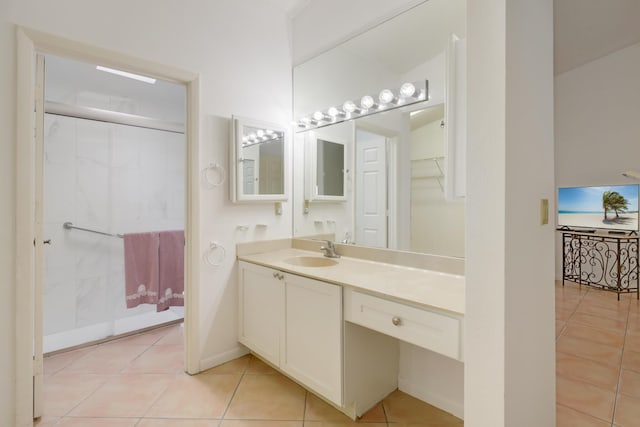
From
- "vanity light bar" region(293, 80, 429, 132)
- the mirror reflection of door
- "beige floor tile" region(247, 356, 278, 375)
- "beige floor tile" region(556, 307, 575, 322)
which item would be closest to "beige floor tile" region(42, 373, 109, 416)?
"beige floor tile" region(247, 356, 278, 375)

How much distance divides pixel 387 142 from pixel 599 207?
13.6ft

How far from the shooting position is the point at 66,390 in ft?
6.45

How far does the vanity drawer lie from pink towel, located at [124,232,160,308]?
2060mm

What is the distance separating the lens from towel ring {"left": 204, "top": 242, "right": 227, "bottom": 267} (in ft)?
7.29

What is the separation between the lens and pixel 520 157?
3.55 ft

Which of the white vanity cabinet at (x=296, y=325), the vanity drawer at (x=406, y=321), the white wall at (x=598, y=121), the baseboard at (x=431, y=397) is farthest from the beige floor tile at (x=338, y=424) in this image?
the white wall at (x=598, y=121)

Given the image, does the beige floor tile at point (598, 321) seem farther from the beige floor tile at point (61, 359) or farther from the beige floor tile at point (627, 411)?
the beige floor tile at point (61, 359)

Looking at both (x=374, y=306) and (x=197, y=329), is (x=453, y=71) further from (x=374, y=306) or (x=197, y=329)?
(x=197, y=329)

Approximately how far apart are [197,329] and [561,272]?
5303mm

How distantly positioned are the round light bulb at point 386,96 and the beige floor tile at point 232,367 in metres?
2.10

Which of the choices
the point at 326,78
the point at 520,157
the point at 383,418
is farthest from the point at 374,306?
the point at 326,78

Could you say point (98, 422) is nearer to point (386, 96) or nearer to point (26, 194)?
point (26, 194)

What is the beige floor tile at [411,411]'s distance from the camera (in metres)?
1.69

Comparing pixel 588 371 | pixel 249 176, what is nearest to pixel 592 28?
pixel 588 371
